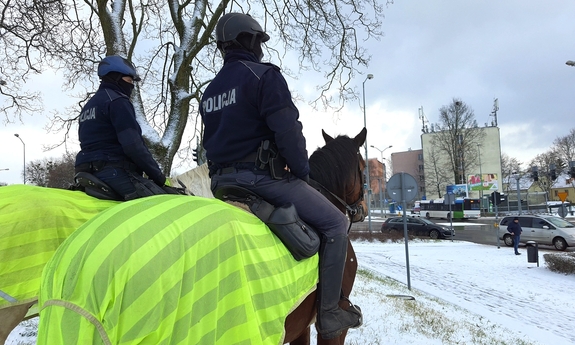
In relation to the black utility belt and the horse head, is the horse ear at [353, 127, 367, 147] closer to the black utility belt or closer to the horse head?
the horse head

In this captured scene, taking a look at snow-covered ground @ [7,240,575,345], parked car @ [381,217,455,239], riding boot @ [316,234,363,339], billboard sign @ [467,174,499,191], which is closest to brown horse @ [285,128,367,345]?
riding boot @ [316,234,363,339]

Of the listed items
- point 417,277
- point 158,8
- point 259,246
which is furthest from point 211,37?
point 417,277

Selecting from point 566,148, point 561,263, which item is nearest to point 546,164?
point 566,148

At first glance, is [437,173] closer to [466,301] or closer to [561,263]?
[561,263]

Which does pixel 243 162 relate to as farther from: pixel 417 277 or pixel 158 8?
pixel 417 277

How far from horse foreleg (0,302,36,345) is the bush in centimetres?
1606

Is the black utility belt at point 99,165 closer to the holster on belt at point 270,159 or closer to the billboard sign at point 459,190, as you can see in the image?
the holster on belt at point 270,159

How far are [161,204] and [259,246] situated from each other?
0.55 metres

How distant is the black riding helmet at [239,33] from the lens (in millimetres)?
2729

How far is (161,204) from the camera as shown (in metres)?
1.89

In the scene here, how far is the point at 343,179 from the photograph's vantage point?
349 centimetres

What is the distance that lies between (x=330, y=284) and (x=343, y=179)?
1.09 metres

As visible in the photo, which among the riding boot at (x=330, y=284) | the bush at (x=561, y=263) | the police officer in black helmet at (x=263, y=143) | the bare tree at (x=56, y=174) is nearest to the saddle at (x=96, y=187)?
the police officer in black helmet at (x=263, y=143)

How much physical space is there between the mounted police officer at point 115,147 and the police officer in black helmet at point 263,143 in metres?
1.26
